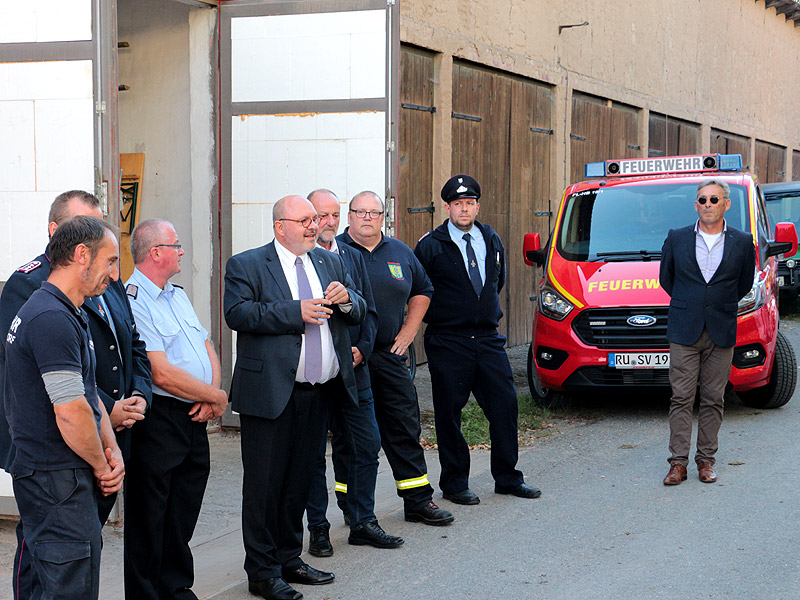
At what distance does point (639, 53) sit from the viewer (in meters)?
18.8

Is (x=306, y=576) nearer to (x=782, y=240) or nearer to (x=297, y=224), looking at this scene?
(x=297, y=224)

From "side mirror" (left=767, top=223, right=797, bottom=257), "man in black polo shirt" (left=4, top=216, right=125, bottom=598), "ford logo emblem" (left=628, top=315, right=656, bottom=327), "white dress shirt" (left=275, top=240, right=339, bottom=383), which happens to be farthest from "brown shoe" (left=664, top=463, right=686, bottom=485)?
"man in black polo shirt" (left=4, top=216, right=125, bottom=598)

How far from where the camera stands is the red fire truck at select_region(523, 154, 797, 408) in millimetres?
8516

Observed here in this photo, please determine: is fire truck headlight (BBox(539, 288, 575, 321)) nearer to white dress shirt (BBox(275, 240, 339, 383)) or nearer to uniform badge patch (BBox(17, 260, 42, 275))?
white dress shirt (BBox(275, 240, 339, 383))

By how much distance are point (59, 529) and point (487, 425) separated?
570 cm

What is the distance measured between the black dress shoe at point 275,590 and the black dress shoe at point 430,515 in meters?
1.33

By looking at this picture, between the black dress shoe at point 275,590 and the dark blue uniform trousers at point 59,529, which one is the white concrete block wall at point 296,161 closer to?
the black dress shoe at point 275,590

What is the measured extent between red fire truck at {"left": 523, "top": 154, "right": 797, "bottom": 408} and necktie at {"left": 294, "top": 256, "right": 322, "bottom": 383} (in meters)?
4.26

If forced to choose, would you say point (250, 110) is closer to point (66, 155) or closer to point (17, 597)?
point (66, 155)

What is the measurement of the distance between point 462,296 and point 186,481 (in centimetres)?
244

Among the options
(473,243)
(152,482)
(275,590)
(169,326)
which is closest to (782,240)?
(473,243)

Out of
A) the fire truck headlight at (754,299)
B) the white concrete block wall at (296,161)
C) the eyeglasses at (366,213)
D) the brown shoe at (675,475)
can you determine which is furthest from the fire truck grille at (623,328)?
the eyeglasses at (366,213)

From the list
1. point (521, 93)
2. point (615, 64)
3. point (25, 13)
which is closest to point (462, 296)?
point (25, 13)

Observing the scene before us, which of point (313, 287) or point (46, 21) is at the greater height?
point (46, 21)
